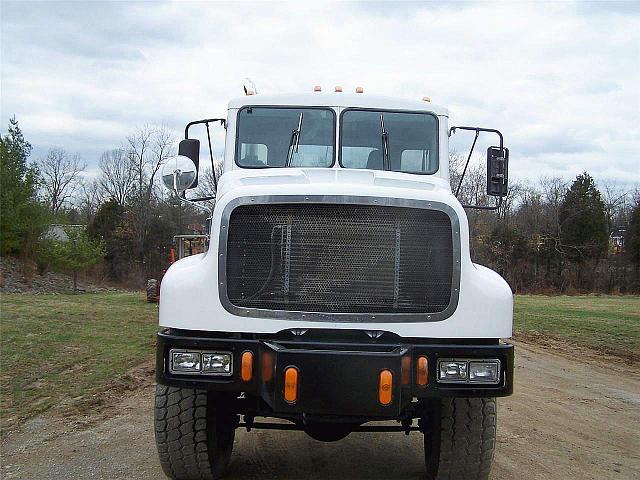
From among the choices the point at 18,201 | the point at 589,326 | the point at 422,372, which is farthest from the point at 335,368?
the point at 18,201

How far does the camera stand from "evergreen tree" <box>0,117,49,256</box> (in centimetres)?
3247

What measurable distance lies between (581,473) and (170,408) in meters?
2.99

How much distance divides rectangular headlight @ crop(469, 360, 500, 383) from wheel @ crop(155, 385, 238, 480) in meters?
1.66

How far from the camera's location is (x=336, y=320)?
4074 millimetres

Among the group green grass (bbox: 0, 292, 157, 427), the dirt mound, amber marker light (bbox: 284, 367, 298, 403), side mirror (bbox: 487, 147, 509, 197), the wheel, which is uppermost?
side mirror (bbox: 487, 147, 509, 197)

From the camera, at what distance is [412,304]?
13.5ft

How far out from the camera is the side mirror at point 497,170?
5805 mm

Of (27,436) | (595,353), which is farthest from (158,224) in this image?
(27,436)

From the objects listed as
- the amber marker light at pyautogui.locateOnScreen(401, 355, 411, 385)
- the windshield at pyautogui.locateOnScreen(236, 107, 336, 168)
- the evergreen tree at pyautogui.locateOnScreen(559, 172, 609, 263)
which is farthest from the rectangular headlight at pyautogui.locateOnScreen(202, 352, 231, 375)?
the evergreen tree at pyautogui.locateOnScreen(559, 172, 609, 263)

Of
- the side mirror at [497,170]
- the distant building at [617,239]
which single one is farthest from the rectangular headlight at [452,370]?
the distant building at [617,239]

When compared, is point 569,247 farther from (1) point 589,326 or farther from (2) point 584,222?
(1) point 589,326

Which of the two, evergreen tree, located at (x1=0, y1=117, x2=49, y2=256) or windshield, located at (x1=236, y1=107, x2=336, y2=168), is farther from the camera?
evergreen tree, located at (x1=0, y1=117, x2=49, y2=256)

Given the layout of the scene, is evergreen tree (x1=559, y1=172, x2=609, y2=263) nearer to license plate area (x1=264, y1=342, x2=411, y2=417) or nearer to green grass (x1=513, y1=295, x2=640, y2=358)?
green grass (x1=513, y1=295, x2=640, y2=358)

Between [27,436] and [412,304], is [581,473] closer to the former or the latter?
[412,304]
